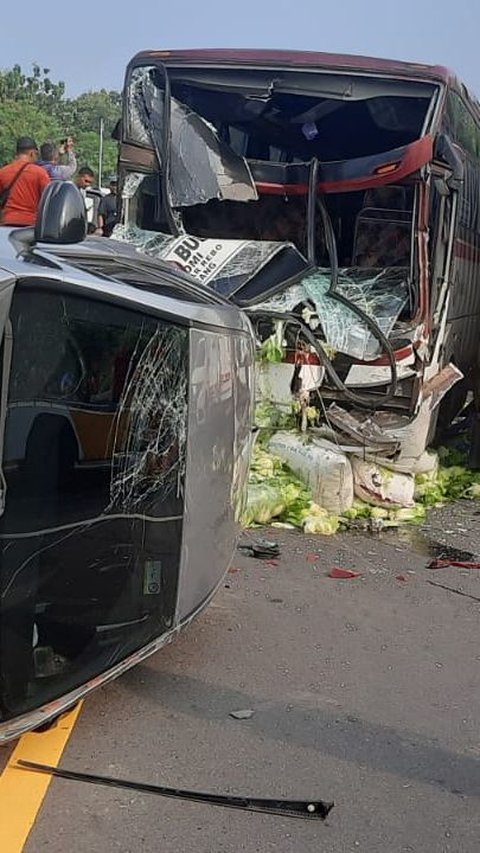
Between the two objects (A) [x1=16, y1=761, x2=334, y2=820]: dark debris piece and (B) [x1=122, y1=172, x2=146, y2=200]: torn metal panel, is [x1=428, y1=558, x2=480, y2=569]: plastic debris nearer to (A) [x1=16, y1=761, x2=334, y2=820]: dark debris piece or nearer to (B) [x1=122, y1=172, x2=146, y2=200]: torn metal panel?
(A) [x1=16, y1=761, x2=334, y2=820]: dark debris piece

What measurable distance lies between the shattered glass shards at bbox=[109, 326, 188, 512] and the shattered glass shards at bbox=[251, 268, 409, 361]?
3.92 meters

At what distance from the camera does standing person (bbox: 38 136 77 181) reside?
11523 mm

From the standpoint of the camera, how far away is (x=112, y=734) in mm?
3807

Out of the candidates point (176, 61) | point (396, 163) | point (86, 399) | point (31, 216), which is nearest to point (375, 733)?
point (86, 399)

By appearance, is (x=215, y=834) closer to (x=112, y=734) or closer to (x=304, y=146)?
(x=112, y=734)

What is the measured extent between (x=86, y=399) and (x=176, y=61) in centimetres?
550

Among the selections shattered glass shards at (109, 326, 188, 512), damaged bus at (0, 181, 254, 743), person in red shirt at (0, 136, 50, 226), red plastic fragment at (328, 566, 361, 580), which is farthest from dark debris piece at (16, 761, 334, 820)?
person in red shirt at (0, 136, 50, 226)

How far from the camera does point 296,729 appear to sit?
13.0ft

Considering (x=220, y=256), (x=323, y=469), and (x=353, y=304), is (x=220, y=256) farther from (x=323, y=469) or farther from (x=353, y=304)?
(x=323, y=469)

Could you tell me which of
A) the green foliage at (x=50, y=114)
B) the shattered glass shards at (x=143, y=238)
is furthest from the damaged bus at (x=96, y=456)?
the green foliage at (x=50, y=114)

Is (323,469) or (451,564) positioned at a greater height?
(323,469)

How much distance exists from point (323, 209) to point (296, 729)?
5459mm

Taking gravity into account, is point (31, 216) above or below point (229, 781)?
above

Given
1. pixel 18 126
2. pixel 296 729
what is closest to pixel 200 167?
pixel 296 729
